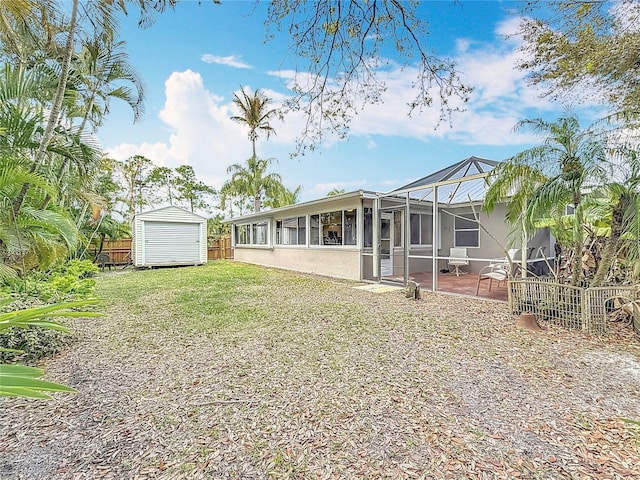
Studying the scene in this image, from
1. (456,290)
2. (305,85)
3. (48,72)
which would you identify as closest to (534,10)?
(305,85)

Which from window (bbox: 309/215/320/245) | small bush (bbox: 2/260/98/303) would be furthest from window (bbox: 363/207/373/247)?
small bush (bbox: 2/260/98/303)

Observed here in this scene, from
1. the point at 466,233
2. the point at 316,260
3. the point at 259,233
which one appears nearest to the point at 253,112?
the point at 259,233

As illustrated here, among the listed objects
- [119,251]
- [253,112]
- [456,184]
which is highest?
[253,112]

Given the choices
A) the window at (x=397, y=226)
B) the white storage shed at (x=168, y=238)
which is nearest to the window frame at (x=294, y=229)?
the window at (x=397, y=226)

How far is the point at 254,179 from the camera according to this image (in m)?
19.2

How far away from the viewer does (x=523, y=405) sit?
9.25ft

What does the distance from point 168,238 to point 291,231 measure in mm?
5914

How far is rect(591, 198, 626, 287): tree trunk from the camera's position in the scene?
460 cm

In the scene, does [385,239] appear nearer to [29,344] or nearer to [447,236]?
[447,236]

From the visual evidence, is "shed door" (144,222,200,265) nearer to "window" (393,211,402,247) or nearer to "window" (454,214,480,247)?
"window" (393,211,402,247)

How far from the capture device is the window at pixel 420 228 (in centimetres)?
1092

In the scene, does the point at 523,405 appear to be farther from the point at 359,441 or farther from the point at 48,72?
the point at 48,72

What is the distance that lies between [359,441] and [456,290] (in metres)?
6.53

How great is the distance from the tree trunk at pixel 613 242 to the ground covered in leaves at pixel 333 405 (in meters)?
0.91
